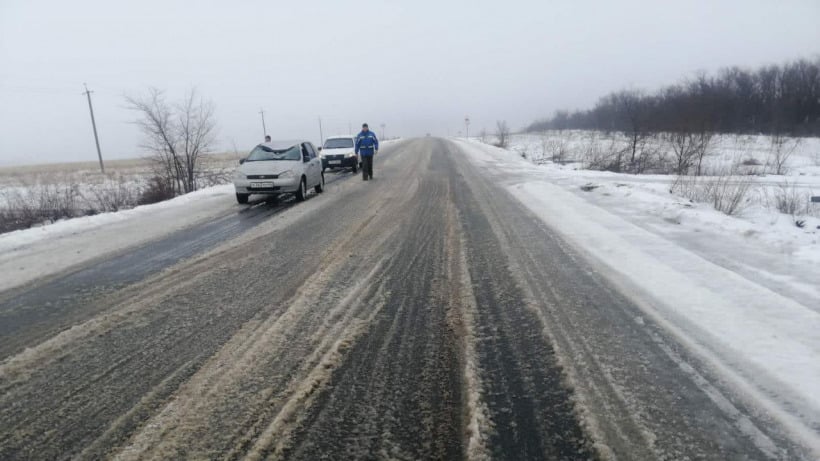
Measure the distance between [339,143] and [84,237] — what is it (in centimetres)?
1493

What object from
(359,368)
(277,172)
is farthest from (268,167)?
(359,368)

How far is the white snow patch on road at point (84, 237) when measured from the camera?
5830 mm

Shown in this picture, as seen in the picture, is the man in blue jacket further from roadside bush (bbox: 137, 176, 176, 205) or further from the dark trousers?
roadside bush (bbox: 137, 176, 176, 205)

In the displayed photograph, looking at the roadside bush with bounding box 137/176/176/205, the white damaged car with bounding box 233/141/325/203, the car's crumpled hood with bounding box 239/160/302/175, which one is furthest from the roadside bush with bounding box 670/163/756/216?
the roadside bush with bounding box 137/176/176/205

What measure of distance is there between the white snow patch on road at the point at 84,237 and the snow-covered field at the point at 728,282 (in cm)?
707

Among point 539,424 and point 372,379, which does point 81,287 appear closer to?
point 372,379

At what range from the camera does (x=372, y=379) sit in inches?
111

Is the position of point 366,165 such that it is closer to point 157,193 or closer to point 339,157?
point 339,157

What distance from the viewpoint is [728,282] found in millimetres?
4410

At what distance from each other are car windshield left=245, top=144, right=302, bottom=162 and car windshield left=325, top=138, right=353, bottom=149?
875cm

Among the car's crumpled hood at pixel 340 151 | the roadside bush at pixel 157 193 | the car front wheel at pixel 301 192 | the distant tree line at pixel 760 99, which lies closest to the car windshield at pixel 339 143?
the car's crumpled hood at pixel 340 151

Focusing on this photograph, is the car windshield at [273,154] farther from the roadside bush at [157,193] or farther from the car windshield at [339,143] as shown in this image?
the car windshield at [339,143]

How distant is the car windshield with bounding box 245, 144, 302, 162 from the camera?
479 inches

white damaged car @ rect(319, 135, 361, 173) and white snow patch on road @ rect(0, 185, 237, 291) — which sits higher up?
white damaged car @ rect(319, 135, 361, 173)
